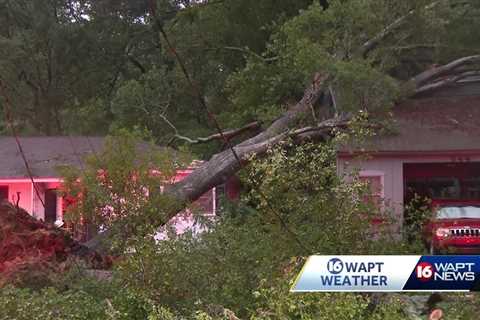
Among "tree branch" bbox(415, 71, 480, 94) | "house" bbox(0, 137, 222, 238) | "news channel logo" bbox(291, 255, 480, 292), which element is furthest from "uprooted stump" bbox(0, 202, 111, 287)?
"tree branch" bbox(415, 71, 480, 94)

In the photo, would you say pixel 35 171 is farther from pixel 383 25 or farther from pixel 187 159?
pixel 383 25

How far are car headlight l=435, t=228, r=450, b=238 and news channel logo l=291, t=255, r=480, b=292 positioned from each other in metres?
4.55

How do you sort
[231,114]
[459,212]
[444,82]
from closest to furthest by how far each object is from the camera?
[459,212]
[444,82]
[231,114]

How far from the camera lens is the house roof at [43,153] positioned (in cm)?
2016

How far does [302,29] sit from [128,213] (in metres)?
6.16

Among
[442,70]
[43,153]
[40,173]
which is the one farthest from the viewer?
[43,153]

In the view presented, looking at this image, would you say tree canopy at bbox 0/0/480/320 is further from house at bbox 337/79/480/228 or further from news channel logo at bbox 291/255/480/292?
house at bbox 337/79/480/228

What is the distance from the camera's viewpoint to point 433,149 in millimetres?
16797

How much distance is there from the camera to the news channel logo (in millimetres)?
6137

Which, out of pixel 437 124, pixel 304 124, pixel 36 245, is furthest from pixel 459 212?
pixel 36 245

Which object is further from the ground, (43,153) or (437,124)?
(437,124)

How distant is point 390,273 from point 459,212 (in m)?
8.49

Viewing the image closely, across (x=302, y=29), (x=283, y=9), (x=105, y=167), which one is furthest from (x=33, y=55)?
(x=105, y=167)

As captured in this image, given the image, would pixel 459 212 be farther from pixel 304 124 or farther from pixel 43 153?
pixel 43 153
